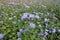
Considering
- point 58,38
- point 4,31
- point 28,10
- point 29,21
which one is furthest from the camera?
point 28,10

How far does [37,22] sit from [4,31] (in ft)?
1.68

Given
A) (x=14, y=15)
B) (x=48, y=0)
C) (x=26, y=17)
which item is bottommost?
(x=26, y=17)

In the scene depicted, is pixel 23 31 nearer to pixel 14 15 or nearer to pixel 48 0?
pixel 14 15

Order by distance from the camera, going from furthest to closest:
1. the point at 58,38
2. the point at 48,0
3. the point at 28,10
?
the point at 48,0 → the point at 28,10 → the point at 58,38

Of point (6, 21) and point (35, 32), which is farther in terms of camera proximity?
→ point (6, 21)

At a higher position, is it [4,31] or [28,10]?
[28,10]

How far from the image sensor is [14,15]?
8.06 ft

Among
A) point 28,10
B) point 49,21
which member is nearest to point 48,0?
point 28,10

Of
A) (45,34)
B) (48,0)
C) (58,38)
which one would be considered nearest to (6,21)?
(45,34)

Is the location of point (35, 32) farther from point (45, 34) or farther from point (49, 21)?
point (49, 21)

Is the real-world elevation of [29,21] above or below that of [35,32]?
above

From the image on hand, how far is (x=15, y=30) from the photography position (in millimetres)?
2051

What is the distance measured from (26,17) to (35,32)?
28 cm

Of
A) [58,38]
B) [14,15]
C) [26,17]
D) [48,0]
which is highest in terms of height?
[48,0]
